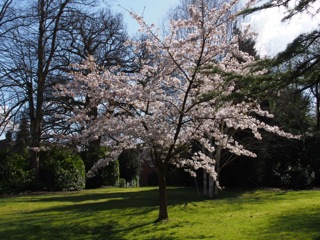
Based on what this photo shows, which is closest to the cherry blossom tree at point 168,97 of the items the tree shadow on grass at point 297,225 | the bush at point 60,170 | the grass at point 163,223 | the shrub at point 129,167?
the grass at point 163,223

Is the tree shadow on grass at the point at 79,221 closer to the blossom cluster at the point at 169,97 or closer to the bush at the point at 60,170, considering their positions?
the blossom cluster at the point at 169,97

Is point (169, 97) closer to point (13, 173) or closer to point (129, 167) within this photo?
point (13, 173)

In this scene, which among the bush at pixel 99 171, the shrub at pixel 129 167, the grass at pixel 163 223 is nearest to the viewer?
the grass at pixel 163 223

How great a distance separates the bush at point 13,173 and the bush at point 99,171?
163 inches

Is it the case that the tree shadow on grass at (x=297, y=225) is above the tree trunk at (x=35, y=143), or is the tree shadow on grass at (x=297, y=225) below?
below

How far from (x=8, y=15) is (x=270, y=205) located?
12861mm

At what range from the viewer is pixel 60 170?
17688mm

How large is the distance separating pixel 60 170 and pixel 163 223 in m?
9.91

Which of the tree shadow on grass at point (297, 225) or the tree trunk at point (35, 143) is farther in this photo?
the tree trunk at point (35, 143)

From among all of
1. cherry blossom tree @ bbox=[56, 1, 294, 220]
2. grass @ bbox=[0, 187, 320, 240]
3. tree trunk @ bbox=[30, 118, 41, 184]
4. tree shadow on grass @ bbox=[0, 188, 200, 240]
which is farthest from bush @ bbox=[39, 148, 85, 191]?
cherry blossom tree @ bbox=[56, 1, 294, 220]

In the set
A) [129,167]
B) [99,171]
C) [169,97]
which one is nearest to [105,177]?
[99,171]

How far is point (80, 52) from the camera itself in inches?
849

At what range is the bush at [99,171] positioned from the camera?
820 inches

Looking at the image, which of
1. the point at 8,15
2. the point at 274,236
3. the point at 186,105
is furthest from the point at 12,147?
the point at 274,236
